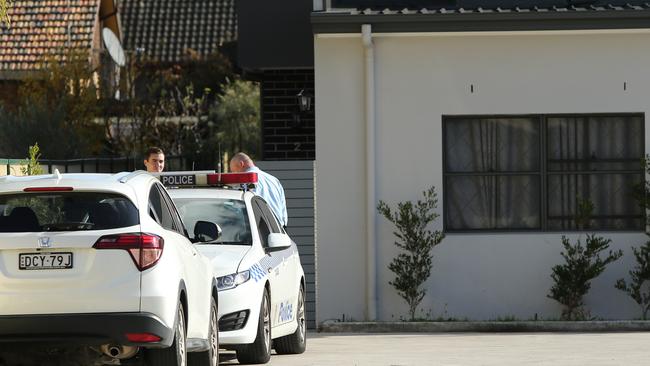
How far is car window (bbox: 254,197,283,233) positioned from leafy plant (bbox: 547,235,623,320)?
4.73 m

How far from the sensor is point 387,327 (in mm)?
17719

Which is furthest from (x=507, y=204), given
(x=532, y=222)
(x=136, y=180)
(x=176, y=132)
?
(x=176, y=132)

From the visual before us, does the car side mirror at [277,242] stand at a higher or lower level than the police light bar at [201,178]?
lower

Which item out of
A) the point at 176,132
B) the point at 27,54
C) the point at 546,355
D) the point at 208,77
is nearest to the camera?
the point at 546,355

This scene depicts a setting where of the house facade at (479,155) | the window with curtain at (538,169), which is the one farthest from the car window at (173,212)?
the window with curtain at (538,169)

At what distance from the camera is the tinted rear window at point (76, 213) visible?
9.98 meters

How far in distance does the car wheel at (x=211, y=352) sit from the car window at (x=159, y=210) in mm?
945

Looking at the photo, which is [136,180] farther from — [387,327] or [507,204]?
[507,204]

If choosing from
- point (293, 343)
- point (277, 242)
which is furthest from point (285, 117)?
point (277, 242)

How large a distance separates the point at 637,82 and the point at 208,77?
2995cm

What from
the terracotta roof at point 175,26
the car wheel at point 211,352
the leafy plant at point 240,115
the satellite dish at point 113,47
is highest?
the terracotta roof at point 175,26

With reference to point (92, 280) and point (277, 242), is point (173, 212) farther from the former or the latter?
point (277, 242)

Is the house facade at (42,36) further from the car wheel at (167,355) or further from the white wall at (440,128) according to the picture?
the car wheel at (167,355)

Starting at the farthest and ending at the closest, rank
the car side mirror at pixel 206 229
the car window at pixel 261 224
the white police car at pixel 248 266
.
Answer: the car window at pixel 261 224 → the white police car at pixel 248 266 → the car side mirror at pixel 206 229
